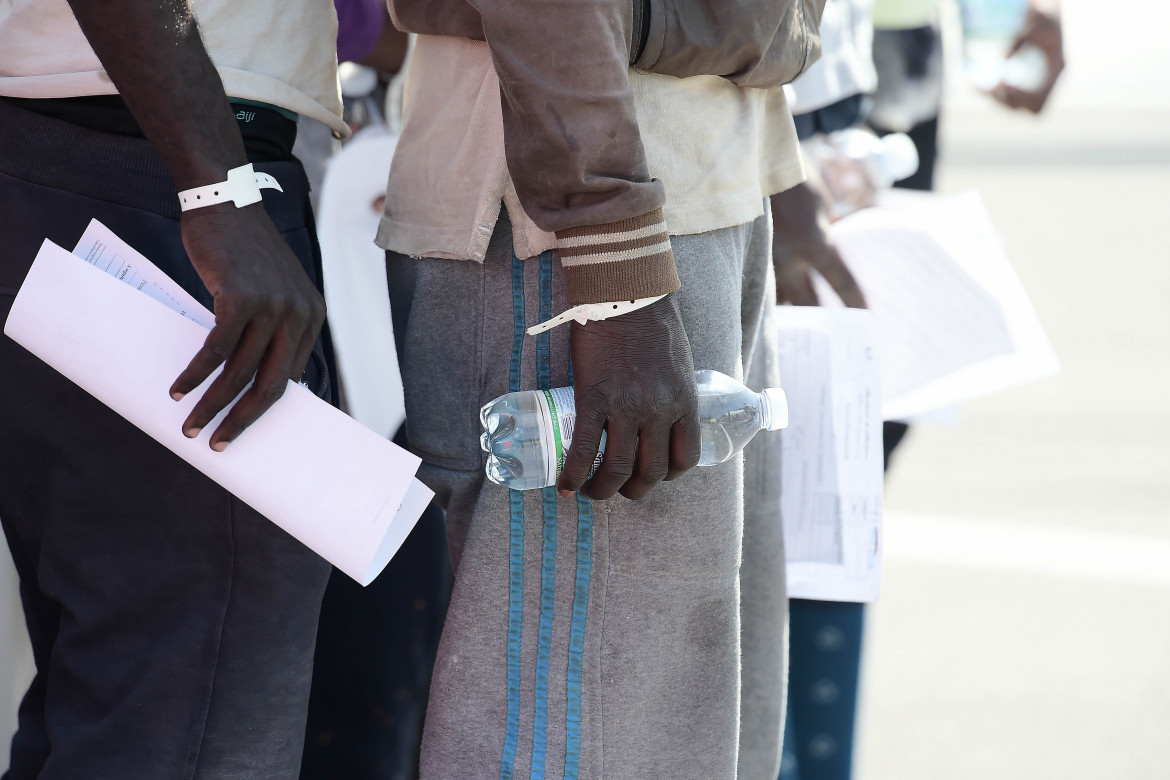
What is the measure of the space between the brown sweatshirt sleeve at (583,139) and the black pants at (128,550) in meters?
0.36

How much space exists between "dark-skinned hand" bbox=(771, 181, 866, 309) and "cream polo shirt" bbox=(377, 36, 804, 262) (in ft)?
1.98

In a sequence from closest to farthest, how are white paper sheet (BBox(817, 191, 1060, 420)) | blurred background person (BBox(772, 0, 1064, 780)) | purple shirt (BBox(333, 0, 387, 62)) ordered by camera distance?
1. purple shirt (BBox(333, 0, 387, 62))
2. blurred background person (BBox(772, 0, 1064, 780))
3. white paper sheet (BBox(817, 191, 1060, 420))

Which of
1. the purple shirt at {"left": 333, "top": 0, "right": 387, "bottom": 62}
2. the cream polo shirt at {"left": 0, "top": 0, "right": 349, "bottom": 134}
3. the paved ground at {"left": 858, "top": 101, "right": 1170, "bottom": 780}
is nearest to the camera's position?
the cream polo shirt at {"left": 0, "top": 0, "right": 349, "bottom": 134}

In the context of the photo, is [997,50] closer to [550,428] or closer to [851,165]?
[851,165]

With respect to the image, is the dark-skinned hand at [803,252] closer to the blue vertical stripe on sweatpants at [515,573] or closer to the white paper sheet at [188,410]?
the blue vertical stripe on sweatpants at [515,573]

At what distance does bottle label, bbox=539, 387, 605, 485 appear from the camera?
1117 mm

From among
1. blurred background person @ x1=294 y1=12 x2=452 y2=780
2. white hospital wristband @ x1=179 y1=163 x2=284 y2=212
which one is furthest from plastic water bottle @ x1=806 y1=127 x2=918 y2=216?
white hospital wristband @ x1=179 y1=163 x2=284 y2=212

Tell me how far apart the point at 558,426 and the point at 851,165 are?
4.19 ft

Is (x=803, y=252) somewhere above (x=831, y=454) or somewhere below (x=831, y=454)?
above

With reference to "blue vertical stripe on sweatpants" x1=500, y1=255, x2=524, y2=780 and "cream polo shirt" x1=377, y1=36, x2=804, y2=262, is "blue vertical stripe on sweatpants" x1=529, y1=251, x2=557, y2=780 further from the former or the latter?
"cream polo shirt" x1=377, y1=36, x2=804, y2=262

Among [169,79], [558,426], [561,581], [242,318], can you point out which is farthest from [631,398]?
[169,79]

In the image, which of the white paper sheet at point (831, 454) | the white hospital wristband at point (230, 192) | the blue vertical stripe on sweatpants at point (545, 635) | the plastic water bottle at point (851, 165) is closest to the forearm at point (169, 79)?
the white hospital wristband at point (230, 192)

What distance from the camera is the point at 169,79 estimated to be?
1004 millimetres

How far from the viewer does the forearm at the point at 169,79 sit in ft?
3.24
